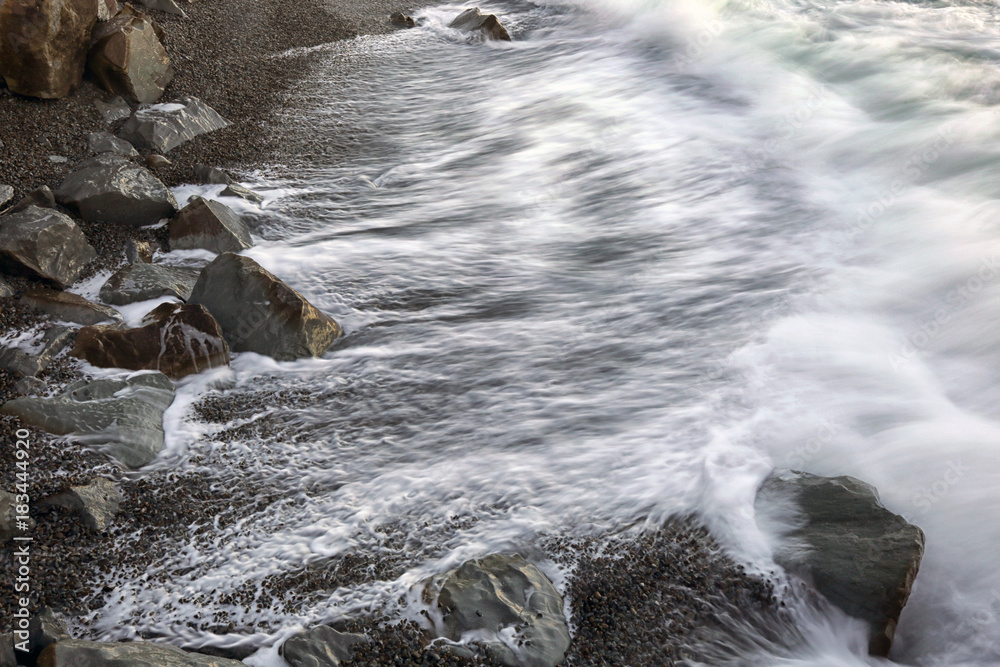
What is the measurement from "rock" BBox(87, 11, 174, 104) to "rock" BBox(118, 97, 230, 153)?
0.26m

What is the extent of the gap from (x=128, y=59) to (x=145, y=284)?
2966mm

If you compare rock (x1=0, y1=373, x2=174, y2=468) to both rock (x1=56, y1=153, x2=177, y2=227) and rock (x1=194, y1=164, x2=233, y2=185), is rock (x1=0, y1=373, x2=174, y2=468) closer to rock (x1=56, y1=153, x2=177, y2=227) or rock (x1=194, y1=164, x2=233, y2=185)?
rock (x1=56, y1=153, x2=177, y2=227)

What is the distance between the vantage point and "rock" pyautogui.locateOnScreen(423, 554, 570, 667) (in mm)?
2576

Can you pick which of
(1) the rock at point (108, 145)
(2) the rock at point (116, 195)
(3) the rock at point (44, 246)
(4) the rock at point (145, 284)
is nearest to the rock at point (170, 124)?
(1) the rock at point (108, 145)

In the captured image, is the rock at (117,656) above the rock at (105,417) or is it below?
below

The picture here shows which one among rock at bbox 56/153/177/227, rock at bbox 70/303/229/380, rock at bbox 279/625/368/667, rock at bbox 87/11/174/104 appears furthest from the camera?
rock at bbox 87/11/174/104

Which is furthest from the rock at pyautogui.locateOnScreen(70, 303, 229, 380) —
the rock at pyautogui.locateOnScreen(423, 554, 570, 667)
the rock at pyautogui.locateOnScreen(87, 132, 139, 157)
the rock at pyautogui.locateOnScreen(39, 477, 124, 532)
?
the rock at pyautogui.locateOnScreen(87, 132, 139, 157)

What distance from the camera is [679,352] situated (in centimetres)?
429

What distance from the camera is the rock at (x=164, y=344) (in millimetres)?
3752

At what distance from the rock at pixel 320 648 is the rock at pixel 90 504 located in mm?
1029

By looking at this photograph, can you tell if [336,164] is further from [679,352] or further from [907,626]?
[907,626]

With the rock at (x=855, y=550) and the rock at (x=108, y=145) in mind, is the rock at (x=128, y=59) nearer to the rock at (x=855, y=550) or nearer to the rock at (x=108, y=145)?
the rock at (x=108, y=145)

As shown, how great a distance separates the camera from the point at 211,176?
18.3 feet

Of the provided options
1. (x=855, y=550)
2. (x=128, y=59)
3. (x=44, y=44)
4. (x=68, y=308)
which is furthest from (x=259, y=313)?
(x=128, y=59)
